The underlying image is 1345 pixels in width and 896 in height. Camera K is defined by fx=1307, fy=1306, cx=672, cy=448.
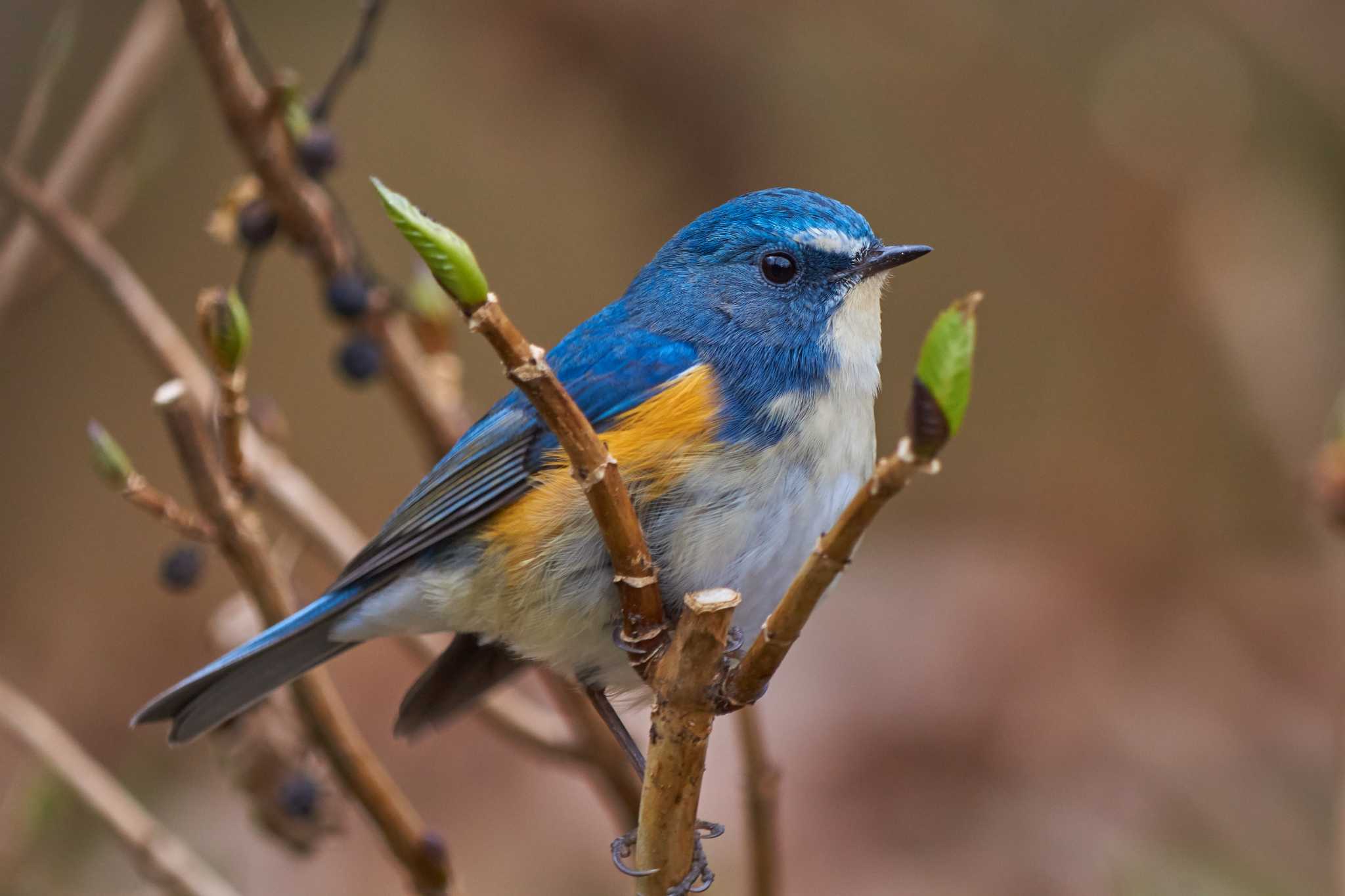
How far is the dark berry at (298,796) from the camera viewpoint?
268cm

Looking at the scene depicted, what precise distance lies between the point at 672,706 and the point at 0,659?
4.20 meters

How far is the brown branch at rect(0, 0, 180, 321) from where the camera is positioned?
2.77 m

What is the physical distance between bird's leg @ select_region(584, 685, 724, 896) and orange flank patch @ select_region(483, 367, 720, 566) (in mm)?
406

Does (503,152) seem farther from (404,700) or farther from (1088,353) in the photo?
(404,700)

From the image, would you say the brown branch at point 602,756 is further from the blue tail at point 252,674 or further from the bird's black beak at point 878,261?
Result: the bird's black beak at point 878,261

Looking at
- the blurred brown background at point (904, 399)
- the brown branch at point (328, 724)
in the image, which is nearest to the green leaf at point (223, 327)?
Result: the brown branch at point (328, 724)

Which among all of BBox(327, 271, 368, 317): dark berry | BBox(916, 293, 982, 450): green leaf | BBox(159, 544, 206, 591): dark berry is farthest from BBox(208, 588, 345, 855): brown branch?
BBox(916, 293, 982, 450): green leaf

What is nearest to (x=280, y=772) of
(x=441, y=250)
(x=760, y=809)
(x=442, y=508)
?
(x=442, y=508)

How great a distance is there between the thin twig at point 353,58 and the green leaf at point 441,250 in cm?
122

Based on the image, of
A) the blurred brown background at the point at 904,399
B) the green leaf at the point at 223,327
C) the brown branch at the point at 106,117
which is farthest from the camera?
the blurred brown background at the point at 904,399

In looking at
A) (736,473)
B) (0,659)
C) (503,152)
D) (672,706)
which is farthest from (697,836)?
(503,152)

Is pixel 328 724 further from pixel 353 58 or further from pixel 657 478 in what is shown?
pixel 353 58

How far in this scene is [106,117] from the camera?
9.13 feet

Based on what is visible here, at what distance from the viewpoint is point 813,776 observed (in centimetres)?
499
